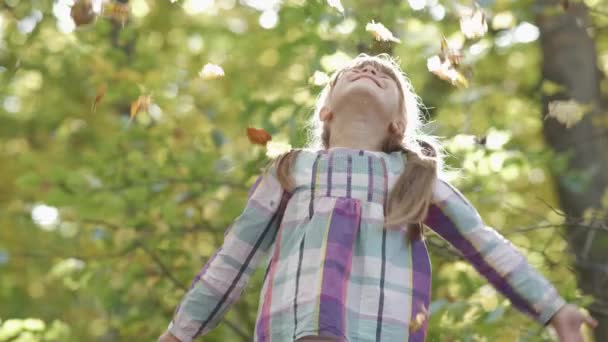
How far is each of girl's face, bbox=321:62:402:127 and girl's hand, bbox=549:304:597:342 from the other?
0.78m

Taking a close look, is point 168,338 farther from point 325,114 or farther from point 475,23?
point 475,23

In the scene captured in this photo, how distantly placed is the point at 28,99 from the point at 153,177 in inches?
204

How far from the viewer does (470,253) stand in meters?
2.65

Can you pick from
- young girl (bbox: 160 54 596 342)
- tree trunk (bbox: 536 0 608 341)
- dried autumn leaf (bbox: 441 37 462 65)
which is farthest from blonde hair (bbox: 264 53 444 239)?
tree trunk (bbox: 536 0 608 341)

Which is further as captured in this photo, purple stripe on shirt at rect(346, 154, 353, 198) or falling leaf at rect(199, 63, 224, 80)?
falling leaf at rect(199, 63, 224, 80)

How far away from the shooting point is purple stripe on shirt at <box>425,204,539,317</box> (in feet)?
8.35

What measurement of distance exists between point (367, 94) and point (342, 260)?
1.82ft

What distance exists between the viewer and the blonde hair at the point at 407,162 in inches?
102

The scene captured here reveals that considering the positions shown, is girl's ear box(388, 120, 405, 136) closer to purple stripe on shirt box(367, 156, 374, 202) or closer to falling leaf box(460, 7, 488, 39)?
purple stripe on shirt box(367, 156, 374, 202)

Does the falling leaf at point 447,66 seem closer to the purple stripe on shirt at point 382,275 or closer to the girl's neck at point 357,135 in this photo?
the girl's neck at point 357,135

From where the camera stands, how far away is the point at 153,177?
16.7 feet

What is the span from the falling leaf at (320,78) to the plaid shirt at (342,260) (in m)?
0.85

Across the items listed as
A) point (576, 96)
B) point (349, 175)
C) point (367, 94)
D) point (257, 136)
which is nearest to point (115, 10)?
point (257, 136)

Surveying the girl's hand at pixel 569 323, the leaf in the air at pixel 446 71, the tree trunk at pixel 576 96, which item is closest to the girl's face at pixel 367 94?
the leaf in the air at pixel 446 71
